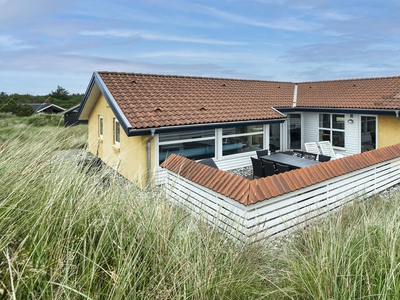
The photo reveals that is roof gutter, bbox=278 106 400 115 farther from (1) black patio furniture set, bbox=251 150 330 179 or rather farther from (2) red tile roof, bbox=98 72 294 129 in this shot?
(1) black patio furniture set, bbox=251 150 330 179

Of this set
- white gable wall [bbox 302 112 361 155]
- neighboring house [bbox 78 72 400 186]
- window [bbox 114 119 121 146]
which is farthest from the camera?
white gable wall [bbox 302 112 361 155]

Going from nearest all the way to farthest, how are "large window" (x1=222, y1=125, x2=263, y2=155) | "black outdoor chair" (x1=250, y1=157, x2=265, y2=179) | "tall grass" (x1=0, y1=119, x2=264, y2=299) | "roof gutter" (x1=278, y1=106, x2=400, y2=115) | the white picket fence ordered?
"tall grass" (x1=0, y1=119, x2=264, y2=299), the white picket fence, "black outdoor chair" (x1=250, y1=157, x2=265, y2=179), "large window" (x1=222, y1=125, x2=263, y2=155), "roof gutter" (x1=278, y1=106, x2=400, y2=115)

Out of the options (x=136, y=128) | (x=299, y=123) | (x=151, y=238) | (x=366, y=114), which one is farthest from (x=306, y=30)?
(x=151, y=238)

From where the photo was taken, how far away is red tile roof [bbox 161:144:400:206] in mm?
5430

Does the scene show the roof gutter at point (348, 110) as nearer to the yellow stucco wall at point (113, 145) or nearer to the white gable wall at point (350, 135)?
the white gable wall at point (350, 135)

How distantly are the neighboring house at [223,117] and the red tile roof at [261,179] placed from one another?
9.33ft

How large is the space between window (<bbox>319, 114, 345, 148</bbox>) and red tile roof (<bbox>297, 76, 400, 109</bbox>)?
0.85 meters

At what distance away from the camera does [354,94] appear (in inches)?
621

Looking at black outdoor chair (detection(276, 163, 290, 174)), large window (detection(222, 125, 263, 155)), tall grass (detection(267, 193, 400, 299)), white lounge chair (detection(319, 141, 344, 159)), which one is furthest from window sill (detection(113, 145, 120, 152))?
white lounge chair (detection(319, 141, 344, 159))

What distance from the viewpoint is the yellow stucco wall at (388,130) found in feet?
42.9

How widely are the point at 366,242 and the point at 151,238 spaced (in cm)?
266

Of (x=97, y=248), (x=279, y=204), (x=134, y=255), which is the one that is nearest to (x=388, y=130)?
(x=279, y=204)

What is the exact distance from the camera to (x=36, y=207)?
9.23ft

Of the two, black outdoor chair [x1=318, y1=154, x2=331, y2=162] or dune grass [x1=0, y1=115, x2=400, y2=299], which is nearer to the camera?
dune grass [x1=0, y1=115, x2=400, y2=299]
